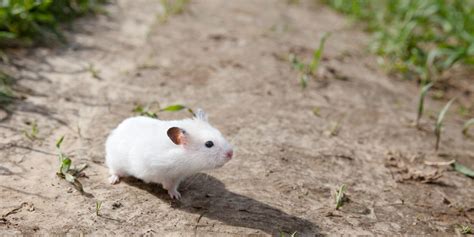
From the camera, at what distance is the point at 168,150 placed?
140 inches

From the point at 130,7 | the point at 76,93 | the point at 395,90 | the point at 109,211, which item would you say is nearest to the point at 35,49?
the point at 76,93

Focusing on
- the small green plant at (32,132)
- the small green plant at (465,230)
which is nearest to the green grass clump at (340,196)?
the small green plant at (465,230)

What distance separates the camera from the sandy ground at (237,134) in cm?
360

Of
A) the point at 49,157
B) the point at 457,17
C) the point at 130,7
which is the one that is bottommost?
the point at 49,157

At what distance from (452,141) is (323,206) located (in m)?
2.09

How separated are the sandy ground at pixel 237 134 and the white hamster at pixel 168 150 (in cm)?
19

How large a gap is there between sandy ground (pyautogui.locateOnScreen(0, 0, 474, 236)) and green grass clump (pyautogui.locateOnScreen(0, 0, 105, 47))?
0.77ft

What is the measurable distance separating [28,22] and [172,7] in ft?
7.35

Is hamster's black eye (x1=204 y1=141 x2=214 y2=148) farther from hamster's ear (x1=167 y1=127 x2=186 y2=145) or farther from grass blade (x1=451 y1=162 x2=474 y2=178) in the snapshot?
grass blade (x1=451 y1=162 x2=474 y2=178)

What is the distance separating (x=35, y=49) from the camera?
5949mm

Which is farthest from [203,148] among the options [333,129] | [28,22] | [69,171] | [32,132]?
[28,22]

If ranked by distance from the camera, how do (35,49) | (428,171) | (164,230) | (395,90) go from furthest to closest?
(395,90) < (35,49) < (428,171) < (164,230)

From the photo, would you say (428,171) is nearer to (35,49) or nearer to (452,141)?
(452,141)

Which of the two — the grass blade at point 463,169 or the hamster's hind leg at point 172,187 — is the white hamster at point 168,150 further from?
the grass blade at point 463,169
